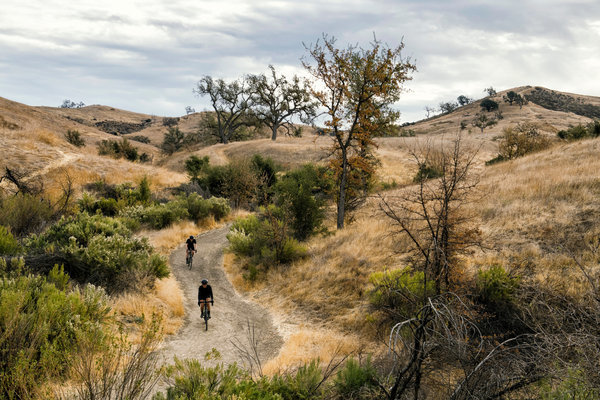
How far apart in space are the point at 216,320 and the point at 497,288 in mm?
8395

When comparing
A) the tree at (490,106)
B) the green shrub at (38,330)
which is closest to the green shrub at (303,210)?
the green shrub at (38,330)

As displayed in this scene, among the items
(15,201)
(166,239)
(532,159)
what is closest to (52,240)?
(15,201)

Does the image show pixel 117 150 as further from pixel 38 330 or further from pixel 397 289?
pixel 397 289

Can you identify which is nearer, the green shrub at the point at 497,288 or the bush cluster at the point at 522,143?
the green shrub at the point at 497,288

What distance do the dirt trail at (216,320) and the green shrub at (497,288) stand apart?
5846 mm

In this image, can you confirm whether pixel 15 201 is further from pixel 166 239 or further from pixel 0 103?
pixel 0 103

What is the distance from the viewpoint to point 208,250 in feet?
59.2

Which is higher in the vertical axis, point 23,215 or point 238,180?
point 238,180

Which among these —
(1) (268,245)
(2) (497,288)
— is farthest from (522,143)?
(2) (497,288)

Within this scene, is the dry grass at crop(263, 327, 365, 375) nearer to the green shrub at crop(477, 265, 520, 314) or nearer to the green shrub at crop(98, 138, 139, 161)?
the green shrub at crop(477, 265, 520, 314)

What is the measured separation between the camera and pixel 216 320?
1054 cm

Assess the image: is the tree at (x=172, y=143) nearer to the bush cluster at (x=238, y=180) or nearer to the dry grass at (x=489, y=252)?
the bush cluster at (x=238, y=180)

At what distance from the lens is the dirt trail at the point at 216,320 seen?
832 centimetres

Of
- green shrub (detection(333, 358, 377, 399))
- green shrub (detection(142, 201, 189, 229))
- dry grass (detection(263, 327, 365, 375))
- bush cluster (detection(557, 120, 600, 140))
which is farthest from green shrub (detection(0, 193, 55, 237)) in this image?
bush cluster (detection(557, 120, 600, 140))
